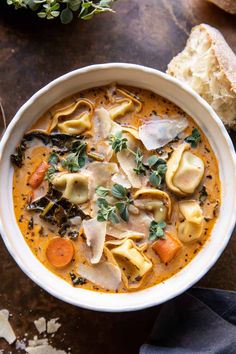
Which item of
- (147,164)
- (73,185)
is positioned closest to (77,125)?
(73,185)

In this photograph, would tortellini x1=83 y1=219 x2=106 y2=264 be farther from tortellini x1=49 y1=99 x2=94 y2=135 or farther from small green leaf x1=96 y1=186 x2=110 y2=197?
tortellini x1=49 y1=99 x2=94 y2=135

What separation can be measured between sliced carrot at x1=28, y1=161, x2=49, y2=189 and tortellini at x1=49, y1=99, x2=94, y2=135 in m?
0.20

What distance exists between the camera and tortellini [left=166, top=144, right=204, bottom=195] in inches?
129

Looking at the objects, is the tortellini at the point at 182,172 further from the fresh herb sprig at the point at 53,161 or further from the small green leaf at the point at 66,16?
the small green leaf at the point at 66,16

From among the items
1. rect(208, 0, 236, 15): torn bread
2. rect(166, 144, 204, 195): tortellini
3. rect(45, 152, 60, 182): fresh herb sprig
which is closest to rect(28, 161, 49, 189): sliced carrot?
rect(45, 152, 60, 182): fresh herb sprig

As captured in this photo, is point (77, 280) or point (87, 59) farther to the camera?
point (87, 59)

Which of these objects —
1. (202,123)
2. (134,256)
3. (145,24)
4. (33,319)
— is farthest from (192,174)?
(33,319)

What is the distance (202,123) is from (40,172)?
90 centimetres

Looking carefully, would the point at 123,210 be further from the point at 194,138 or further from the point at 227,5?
the point at 227,5

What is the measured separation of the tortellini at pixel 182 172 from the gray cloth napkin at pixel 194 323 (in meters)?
0.69

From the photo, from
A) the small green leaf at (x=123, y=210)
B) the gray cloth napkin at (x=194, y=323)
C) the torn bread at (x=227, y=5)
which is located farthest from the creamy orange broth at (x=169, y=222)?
the torn bread at (x=227, y=5)

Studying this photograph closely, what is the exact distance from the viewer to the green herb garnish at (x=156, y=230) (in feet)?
10.6

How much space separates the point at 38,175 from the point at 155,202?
627mm

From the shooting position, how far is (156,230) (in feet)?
10.6
